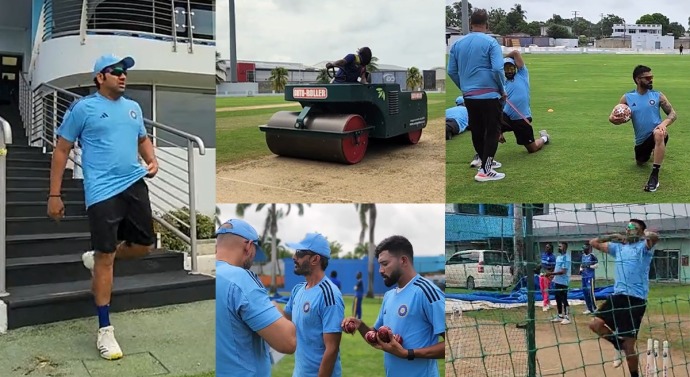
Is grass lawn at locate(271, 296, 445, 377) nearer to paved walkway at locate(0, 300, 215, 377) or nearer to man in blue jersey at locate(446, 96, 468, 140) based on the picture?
paved walkway at locate(0, 300, 215, 377)

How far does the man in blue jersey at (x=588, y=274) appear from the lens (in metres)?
2.73

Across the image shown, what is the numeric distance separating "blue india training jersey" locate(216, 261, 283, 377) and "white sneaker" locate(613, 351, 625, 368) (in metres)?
1.72

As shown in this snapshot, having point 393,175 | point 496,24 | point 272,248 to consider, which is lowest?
point 272,248

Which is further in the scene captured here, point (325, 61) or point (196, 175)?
point (196, 175)

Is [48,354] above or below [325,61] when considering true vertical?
below

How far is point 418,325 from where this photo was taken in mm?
1824

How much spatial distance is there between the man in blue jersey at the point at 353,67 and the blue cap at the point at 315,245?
0.54 meters

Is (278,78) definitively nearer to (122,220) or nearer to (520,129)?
(122,220)

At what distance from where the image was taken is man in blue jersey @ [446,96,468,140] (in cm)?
270

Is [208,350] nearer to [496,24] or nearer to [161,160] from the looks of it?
[161,160]

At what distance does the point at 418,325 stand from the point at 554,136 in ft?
6.68

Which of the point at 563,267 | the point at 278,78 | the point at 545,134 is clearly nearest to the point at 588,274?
the point at 563,267

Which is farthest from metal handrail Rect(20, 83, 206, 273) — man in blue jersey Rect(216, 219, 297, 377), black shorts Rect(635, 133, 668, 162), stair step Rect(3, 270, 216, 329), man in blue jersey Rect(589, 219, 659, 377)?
black shorts Rect(635, 133, 668, 162)

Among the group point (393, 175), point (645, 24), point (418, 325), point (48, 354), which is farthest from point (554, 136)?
point (48, 354)
